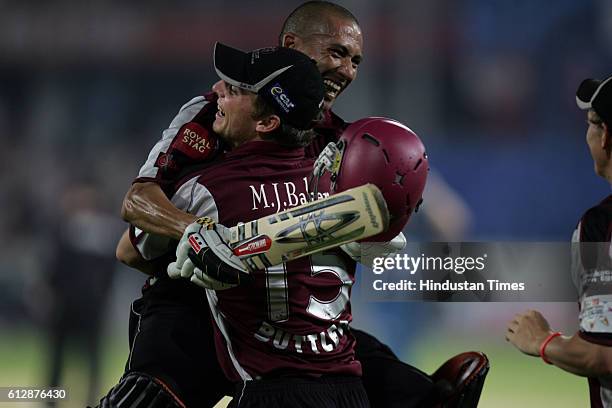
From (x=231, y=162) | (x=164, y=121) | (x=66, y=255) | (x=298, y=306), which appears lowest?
(x=298, y=306)

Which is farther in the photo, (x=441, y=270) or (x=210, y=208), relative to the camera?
(x=441, y=270)

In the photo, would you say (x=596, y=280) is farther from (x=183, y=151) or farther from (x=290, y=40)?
(x=290, y=40)

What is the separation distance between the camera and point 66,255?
477cm

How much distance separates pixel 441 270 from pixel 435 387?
189 centimetres

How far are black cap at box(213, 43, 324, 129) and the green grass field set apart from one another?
2.68m

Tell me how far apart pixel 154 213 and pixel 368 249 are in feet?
1.80

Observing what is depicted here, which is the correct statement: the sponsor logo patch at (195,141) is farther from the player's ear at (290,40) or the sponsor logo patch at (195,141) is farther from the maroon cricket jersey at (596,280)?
the maroon cricket jersey at (596,280)

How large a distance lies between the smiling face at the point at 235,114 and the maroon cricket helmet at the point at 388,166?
1.13 ft

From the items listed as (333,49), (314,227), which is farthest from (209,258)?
(333,49)

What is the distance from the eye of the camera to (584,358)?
6.61 ft

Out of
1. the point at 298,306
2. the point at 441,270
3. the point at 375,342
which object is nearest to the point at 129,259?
the point at 298,306

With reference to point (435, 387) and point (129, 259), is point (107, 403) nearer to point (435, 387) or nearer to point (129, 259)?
point (129, 259)

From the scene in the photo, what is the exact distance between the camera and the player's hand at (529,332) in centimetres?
214

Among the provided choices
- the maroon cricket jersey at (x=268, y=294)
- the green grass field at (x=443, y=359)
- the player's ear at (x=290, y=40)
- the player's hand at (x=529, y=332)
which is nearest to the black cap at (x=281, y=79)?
the maroon cricket jersey at (x=268, y=294)
